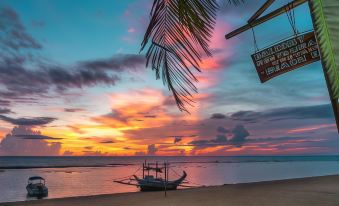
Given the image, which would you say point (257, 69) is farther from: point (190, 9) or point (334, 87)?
point (334, 87)

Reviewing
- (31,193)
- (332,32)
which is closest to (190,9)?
(332,32)

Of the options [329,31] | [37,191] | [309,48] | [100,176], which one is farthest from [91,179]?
[329,31]

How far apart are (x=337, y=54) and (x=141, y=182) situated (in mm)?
36881

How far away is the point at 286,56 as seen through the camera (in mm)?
3150

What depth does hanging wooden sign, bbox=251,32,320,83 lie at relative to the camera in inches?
118

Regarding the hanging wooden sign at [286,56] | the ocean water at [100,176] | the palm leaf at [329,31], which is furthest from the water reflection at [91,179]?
the palm leaf at [329,31]

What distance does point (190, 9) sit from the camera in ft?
9.43

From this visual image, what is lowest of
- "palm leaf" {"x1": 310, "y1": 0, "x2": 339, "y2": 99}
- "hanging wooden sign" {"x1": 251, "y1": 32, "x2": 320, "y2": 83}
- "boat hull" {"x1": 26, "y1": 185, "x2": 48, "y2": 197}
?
"boat hull" {"x1": 26, "y1": 185, "x2": 48, "y2": 197}

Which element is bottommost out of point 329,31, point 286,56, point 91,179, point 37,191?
point 37,191

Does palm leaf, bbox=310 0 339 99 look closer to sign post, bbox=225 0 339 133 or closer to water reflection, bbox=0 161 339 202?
sign post, bbox=225 0 339 133

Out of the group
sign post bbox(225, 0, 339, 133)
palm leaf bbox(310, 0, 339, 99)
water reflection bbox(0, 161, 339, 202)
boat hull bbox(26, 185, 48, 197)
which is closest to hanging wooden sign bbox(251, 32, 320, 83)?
sign post bbox(225, 0, 339, 133)

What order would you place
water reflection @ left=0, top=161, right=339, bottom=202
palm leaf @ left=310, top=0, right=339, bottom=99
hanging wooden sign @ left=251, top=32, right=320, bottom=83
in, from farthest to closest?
water reflection @ left=0, top=161, right=339, bottom=202
hanging wooden sign @ left=251, top=32, right=320, bottom=83
palm leaf @ left=310, top=0, right=339, bottom=99

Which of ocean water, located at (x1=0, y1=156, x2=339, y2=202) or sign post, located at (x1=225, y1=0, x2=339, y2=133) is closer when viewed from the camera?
sign post, located at (x1=225, y1=0, x2=339, y2=133)

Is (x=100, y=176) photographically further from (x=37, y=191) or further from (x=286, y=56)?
(x=286, y=56)
